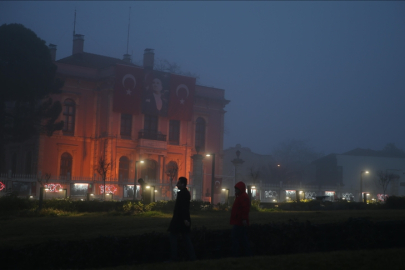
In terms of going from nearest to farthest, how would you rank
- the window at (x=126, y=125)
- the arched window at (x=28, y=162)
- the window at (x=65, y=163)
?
the arched window at (x=28, y=162) → the window at (x=65, y=163) → the window at (x=126, y=125)

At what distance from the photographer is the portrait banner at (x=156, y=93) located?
45.8 m

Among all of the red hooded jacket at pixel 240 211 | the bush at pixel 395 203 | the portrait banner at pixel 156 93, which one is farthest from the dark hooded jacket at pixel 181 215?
the portrait banner at pixel 156 93

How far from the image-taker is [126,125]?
46688 millimetres

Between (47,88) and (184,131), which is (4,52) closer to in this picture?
(47,88)

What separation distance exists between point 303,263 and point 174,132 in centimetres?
4217

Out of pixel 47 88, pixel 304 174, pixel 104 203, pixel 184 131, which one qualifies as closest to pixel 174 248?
pixel 104 203

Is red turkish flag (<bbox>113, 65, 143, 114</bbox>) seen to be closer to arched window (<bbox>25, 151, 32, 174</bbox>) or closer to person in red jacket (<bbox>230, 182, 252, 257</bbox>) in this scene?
arched window (<bbox>25, 151, 32, 174</bbox>)

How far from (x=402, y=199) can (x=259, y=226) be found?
20.2 metres

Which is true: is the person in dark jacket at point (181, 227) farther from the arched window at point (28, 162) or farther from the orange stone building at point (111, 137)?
the arched window at point (28, 162)

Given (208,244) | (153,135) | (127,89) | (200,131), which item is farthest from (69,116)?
(208,244)

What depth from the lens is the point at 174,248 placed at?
8914 millimetres

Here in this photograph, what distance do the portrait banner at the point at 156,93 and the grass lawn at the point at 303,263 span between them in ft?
125

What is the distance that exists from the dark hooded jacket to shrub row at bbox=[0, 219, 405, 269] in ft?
1.43

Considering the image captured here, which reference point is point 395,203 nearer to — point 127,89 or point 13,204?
point 13,204
